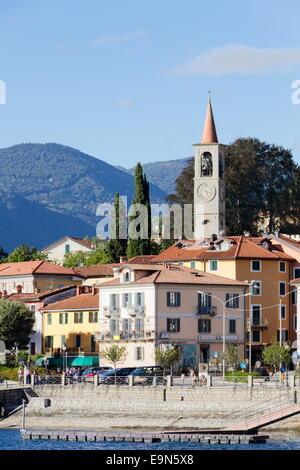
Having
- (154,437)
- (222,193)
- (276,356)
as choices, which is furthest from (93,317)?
(154,437)

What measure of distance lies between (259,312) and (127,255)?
25.4 meters

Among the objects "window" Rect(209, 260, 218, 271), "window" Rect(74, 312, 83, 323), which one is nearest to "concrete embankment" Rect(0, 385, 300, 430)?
"window" Rect(74, 312, 83, 323)

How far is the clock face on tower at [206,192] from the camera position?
474ft

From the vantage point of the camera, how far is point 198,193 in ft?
481

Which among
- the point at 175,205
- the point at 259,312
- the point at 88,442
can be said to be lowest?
the point at 88,442

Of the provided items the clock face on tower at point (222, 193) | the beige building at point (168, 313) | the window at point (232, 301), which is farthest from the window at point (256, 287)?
the clock face on tower at point (222, 193)

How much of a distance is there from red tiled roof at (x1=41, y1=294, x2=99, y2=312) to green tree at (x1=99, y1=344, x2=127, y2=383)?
31.1 ft

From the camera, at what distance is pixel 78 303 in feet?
390

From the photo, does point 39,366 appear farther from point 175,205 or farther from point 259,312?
point 175,205

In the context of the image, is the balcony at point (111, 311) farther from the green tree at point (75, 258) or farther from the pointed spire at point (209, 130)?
the green tree at point (75, 258)

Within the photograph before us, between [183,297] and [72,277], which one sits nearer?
[183,297]

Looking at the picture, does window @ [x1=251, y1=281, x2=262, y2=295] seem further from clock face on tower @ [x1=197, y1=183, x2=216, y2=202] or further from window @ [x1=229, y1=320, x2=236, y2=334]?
clock face on tower @ [x1=197, y1=183, x2=216, y2=202]
